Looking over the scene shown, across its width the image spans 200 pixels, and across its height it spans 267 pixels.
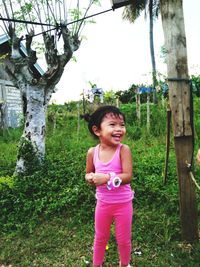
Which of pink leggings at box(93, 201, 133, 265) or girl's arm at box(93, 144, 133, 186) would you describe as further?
pink leggings at box(93, 201, 133, 265)

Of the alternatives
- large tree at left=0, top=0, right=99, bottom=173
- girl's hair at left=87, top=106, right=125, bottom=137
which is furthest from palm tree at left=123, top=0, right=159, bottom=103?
girl's hair at left=87, top=106, right=125, bottom=137

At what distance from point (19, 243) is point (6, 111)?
11.3 metres

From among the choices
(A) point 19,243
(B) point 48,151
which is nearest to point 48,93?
(B) point 48,151

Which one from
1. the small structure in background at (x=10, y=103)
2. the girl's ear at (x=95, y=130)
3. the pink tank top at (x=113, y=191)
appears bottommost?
the pink tank top at (x=113, y=191)

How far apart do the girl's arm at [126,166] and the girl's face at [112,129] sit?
98 millimetres

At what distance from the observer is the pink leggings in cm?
253

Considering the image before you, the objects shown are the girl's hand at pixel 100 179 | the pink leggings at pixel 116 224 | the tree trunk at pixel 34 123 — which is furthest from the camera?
the tree trunk at pixel 34 123

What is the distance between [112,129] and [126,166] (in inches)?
12.0

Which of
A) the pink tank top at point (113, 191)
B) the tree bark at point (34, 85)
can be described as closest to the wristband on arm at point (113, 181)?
the pink tank top at point (113, 191)

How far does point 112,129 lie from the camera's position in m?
2.49

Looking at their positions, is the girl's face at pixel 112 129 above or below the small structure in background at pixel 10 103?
below

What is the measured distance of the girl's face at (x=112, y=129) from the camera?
2.48m

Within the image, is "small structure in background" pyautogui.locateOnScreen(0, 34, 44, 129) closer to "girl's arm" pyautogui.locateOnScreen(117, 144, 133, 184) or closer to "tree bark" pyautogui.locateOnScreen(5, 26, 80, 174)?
"tree bark" pyautogui.locateOnScreen(5, 26, 80, 174)

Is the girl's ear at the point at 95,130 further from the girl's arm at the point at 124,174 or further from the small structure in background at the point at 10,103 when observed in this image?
the small structure in background at the point at 10,103
